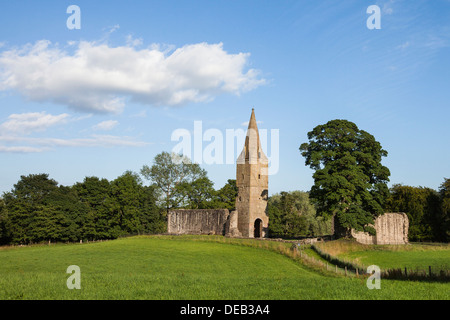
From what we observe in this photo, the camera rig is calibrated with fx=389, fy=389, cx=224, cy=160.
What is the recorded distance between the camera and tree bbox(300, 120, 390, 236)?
3966 centimetres

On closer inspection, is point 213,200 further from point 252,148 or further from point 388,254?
point 388,254

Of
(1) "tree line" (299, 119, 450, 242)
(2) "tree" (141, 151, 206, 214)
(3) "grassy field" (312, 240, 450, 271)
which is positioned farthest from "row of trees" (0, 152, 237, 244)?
(3) "grassy field" (312, 240, 450, 271)

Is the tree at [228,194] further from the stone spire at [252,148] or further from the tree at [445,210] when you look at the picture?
the tree at [445,210]

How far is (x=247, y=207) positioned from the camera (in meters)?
50.4

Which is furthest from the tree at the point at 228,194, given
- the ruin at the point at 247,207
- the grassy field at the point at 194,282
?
the grassy field at the point at 194,282

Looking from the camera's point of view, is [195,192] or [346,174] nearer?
[346,174]

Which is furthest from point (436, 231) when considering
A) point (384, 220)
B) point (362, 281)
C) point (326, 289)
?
point (326, 289)

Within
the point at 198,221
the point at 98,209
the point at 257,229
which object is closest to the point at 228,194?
the point at 198,221

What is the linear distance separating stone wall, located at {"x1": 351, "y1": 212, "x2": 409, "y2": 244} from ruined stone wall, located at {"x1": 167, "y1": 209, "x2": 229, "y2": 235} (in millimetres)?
17054

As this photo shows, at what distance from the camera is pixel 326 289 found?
52.5 feet

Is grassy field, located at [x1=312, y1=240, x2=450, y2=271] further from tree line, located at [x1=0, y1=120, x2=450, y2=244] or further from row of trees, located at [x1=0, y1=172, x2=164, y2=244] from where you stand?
row of trees, located at [x1=0, y1=172, x2=164, y2=244]

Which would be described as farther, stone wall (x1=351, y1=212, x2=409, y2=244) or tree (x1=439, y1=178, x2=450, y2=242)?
tree (x1=439, y1=178, x2=450, y2=242)

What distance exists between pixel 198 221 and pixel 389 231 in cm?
2434

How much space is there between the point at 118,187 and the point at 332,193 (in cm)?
3529
